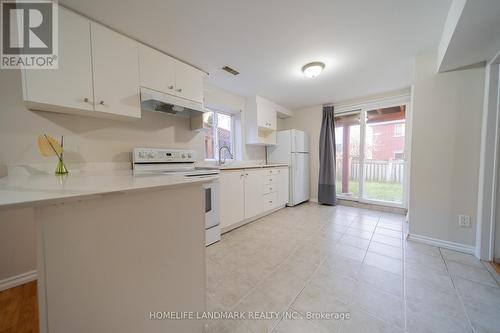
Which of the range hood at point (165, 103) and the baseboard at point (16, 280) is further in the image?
the range hood at point (165, 103)

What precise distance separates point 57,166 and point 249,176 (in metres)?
2.10

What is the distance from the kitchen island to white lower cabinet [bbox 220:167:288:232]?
1.42 metres

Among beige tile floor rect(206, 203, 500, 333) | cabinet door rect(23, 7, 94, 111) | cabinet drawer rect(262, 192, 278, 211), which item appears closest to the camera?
beige tile floor rect(206, 203, 500, 333)

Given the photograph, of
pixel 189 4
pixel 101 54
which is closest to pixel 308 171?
pixel 189 4

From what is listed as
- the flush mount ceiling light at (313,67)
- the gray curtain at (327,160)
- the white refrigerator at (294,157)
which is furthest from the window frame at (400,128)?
the flush mount ceiling light at (313,67)

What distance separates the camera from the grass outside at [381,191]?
10.7 feet

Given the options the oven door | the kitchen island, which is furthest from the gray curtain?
the kitchen island

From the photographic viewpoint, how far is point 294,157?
145 inches

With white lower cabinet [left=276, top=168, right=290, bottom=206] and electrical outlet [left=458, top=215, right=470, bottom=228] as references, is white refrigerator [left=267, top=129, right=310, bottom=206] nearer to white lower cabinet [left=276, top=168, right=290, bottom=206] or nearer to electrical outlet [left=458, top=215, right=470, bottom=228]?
white lower cabinet [left=276, top=168, right=290, bottom=206]

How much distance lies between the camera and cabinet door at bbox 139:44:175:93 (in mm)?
1790

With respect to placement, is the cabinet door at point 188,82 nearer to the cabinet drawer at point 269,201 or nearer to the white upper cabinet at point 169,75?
the white upper cabinet at point 169,75

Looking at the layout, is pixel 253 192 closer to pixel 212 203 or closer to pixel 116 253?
pixel 212 203

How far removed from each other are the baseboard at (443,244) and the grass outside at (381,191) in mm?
1418

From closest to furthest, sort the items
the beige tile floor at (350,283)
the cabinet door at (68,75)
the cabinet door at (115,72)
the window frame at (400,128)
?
the beige tile floor at (350,283), the cabinet door at (68,75), the cabinet door at (115,72), the window frame at (400,128)
